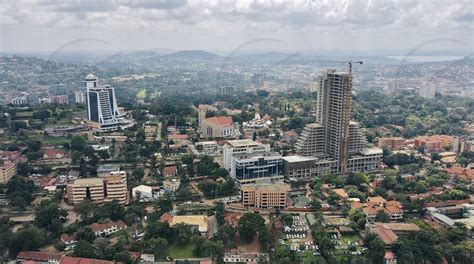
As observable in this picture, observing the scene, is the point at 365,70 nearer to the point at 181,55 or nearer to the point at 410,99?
the point at 410,99

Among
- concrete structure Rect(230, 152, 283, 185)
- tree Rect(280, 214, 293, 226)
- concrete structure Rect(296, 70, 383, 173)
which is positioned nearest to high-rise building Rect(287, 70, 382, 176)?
concrete structure Rect(296, 70, 383, 173)

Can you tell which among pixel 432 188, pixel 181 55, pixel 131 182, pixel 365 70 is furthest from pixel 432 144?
pixel 181 55

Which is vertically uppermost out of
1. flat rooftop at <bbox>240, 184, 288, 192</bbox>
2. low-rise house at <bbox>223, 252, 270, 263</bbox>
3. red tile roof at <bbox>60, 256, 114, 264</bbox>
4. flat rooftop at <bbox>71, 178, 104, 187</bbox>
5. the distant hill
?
the distant hill

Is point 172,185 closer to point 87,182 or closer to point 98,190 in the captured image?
point 98,190

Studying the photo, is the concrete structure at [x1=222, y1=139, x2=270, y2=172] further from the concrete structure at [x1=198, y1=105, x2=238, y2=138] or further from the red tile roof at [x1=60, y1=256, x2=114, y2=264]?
the red tile roof at [x1=60, y1=256, x2=114, y2=264]

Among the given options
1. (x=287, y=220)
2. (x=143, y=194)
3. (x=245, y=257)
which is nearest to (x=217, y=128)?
(x=143, y=194)

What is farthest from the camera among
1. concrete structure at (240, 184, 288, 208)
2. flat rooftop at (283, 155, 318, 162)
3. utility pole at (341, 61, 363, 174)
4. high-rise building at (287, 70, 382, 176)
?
high-rise building at (287, 70, 382, 176)

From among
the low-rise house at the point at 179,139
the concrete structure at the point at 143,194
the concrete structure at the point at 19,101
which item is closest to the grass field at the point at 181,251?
the concrete structure at the point at 143,194
